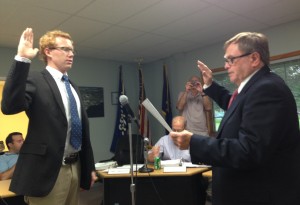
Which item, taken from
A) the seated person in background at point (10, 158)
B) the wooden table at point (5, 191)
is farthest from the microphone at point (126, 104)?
the seated person in background at point (10, 158)

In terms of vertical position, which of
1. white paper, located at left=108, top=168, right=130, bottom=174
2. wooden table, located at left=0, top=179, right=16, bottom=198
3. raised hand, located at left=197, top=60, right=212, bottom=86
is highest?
raised hand, located at left=197, top=60, right=212, bottom=86

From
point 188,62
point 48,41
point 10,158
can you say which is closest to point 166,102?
point 188,62

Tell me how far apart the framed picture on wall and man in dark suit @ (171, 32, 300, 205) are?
3.91 metres

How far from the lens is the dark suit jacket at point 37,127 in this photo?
120cm

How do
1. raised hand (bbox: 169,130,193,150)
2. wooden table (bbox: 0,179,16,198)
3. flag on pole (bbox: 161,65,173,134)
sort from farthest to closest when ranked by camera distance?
flag on pole (bbox: 161,65,173,134), wooden table (bbox: 0,179,16,198), raised hand (bbox: 169,130,193,150)

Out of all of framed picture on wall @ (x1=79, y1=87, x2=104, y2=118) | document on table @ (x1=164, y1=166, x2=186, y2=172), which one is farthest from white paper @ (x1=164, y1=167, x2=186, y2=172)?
framed picture on wall @ (x1=79, y1=87, x2=104, y2=118)

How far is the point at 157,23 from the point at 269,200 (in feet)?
8.83

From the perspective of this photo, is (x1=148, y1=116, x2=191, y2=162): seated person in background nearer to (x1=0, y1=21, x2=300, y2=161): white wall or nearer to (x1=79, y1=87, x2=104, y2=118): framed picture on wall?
A: (x1=0, y1=21, x2=300, y2=161): white wall

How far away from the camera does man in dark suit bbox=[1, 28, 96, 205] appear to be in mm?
1220

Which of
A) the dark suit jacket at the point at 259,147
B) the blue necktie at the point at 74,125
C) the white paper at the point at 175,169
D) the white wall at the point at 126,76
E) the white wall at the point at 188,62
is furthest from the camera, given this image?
the white wall at the point at 126,76

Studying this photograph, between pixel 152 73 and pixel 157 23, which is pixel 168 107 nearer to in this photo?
pixel 152 73

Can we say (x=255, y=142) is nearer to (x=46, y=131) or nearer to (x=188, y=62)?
(x=46, y=131)

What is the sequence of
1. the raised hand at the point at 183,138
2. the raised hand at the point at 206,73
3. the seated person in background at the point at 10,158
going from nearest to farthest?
the raised hand at the point at 183,138
the raised hand at the point at 206,73
the seated person in background at the point at 10,158

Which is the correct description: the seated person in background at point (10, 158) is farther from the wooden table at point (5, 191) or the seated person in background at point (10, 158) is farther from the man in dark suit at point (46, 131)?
the man in dark suit at point (46, 131)
